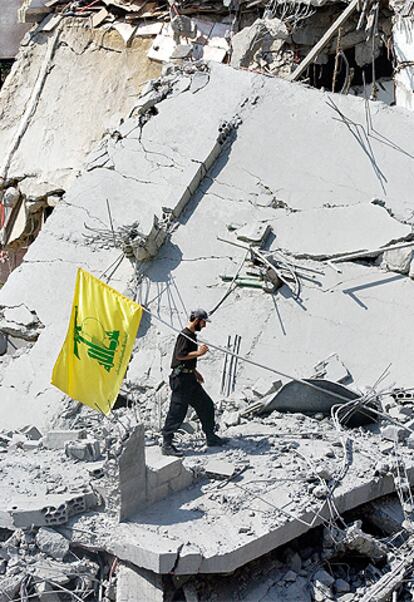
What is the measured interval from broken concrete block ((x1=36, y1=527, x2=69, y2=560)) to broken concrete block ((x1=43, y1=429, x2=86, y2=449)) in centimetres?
139

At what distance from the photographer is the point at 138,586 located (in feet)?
24.3

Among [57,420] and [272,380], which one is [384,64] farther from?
[57,420]

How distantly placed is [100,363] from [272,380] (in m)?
2.04

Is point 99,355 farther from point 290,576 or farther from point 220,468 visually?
point 290,576

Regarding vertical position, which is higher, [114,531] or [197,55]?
[197,55]

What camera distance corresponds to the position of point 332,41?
46.1ft

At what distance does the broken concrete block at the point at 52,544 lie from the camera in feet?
25.2

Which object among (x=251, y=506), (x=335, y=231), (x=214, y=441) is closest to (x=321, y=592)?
(x=251, y=506)

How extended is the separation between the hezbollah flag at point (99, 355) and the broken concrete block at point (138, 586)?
167cm

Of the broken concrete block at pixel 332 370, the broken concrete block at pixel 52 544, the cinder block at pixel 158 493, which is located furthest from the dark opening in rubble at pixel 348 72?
the broken concrete block at pixel 52 544

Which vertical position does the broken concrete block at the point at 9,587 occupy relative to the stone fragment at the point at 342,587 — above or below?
below

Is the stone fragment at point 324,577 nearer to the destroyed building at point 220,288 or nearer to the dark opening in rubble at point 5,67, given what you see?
the destroyed building at point 220,288

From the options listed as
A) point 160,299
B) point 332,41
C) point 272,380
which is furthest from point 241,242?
point 332,41

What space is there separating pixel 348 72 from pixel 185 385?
677 centimetres
